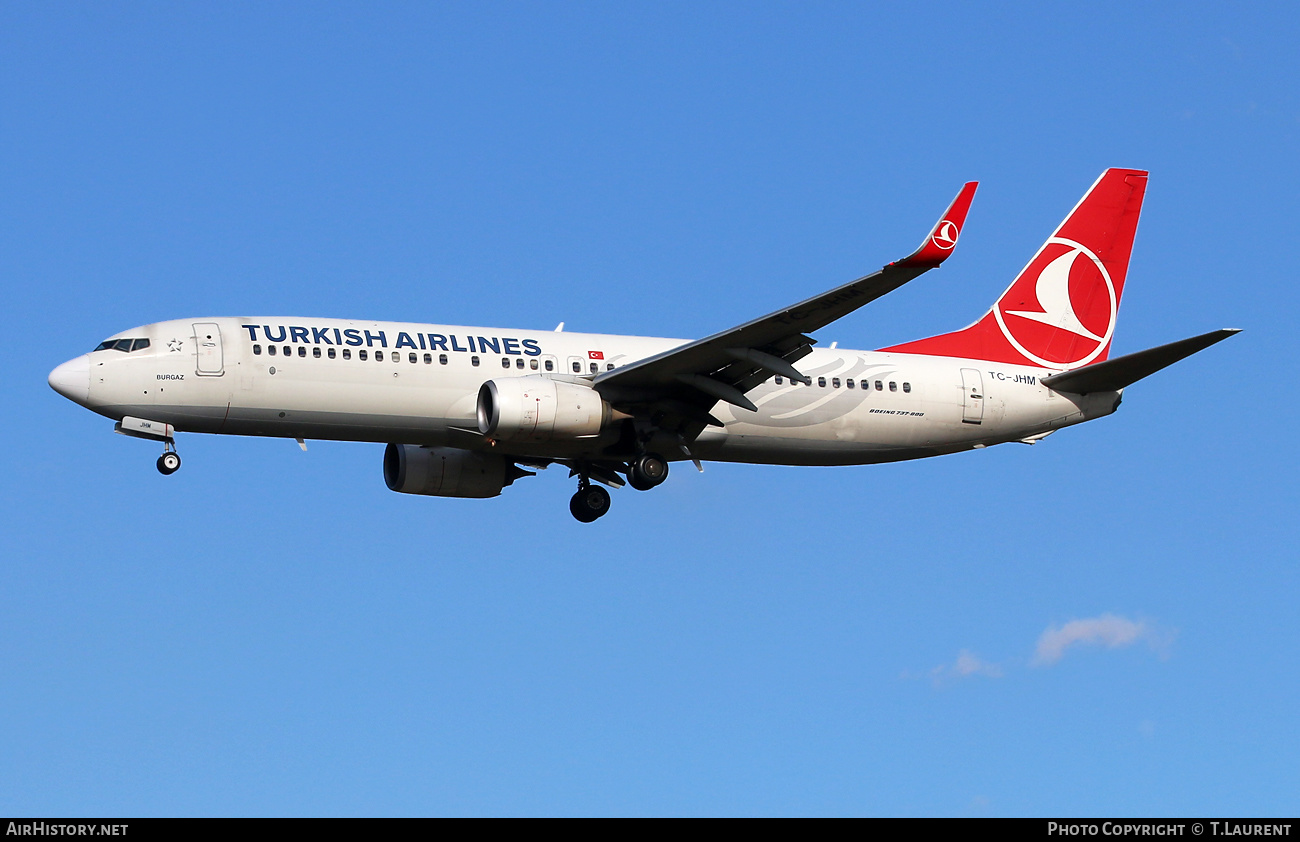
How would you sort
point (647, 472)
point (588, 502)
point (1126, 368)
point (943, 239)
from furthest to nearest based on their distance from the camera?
point (588, 502)
point (1126, 368)
point (647, 472)
point (943, 239)

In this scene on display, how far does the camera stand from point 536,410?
36531 mm

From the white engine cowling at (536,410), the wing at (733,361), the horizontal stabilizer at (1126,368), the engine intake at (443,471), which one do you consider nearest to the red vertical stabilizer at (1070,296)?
the horizontal stabilizer at (1126,368)

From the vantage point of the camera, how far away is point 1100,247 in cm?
4625

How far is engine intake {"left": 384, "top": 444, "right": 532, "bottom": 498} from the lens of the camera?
41531 mm

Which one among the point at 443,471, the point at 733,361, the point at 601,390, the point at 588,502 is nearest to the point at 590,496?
the point at 588,502

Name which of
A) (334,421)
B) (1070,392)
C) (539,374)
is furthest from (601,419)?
(1070,392)

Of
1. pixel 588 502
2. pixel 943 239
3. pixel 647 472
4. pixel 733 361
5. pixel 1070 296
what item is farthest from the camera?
pixel 1070 296

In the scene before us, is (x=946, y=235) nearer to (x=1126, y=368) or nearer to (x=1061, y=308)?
(x=1126, y=368)

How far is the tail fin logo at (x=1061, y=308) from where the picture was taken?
4481 cm

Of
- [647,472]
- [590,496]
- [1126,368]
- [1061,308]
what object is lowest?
[647,472]

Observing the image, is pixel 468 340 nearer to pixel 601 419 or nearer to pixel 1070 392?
pixel 601 419

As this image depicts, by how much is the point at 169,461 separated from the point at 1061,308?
24.2 m
